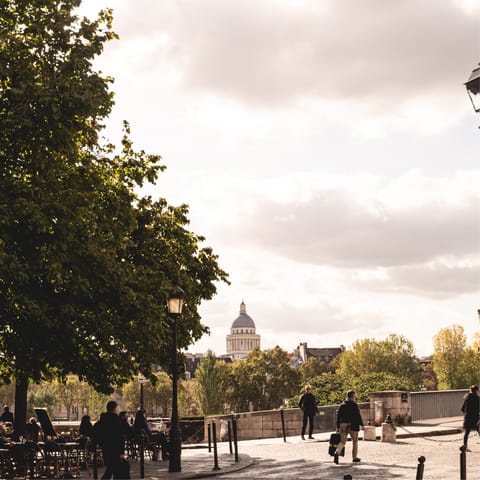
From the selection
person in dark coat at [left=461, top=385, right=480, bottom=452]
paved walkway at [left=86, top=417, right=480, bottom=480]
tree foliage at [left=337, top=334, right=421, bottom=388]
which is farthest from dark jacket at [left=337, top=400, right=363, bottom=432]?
tree foliage at [left=337, top=334, right=421, bottom=388]

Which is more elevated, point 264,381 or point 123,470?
→ point 264,381

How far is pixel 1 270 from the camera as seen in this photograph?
1652 centimetres

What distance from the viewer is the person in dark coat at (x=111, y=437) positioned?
14531 mm

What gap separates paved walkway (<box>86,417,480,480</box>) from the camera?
16.5 m

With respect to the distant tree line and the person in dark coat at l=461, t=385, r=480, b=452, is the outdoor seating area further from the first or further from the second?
the distant tree line

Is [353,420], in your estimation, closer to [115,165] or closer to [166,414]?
[115,165]

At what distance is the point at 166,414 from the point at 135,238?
491 feet

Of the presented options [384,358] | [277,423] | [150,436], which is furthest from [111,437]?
[384,358]

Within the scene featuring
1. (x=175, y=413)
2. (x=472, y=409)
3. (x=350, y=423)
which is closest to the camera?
(x=350, y=423)

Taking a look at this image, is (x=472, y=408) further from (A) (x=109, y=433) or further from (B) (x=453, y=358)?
(B) (x=453, y=358)

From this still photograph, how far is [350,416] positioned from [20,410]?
33.3 feet

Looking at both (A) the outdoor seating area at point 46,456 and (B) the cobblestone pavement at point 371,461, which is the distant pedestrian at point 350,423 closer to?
(B) the cobblestone pavement at point 371,461

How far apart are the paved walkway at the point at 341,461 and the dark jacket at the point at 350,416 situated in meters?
0.84

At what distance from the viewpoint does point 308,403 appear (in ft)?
83.1
